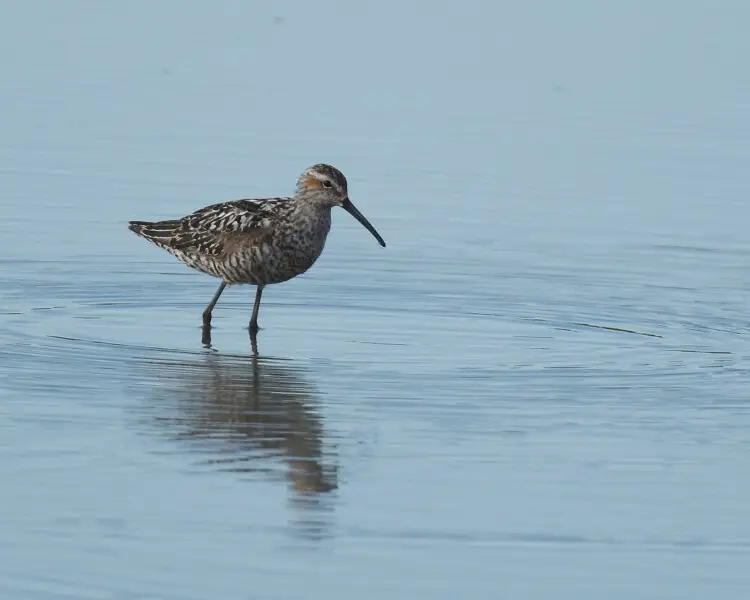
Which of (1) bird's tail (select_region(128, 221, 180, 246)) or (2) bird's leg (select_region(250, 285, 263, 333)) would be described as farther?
(1) bird's tail (select_region(128, 221, 180, 246))

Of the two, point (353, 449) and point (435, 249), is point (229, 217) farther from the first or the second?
point (353, 449)

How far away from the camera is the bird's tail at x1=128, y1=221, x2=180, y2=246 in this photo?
46.4ft

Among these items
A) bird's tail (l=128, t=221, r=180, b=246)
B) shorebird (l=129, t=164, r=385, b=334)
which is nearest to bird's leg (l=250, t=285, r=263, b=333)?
shorebird (l=129, t=164, r=385, b=334)

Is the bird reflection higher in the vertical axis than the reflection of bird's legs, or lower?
higher

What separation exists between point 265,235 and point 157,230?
1.20 meters

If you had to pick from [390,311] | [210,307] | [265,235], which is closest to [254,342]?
[210,307]

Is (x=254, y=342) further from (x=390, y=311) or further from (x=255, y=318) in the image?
(x=390, y=311)

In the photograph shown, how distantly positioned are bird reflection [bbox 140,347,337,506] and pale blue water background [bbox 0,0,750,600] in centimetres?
3

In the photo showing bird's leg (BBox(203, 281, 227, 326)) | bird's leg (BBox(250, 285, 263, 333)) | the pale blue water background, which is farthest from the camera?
bird's leg (BBox(203, 281, 227, 326))

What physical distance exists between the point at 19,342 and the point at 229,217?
2311 mm

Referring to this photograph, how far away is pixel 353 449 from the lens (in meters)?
9.55

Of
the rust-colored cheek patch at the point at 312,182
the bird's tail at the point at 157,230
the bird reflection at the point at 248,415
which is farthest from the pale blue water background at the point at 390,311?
the rust-colored cheek patch at the point at 312,182

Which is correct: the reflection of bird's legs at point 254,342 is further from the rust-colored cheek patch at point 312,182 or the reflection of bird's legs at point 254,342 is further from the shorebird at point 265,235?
the rust-colored cheek patch at point 312,182

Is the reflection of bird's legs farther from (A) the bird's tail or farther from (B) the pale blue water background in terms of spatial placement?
(A) the bird's tail
